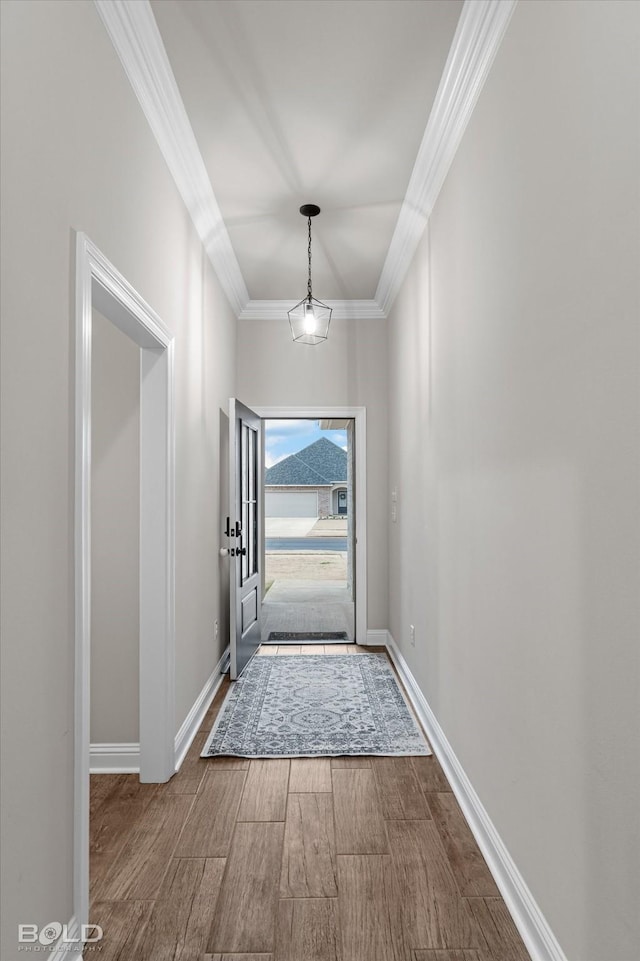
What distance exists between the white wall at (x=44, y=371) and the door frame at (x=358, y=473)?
9.41 ft

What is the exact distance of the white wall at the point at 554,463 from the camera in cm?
117

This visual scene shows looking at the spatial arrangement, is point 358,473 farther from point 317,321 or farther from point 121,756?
point 121,756

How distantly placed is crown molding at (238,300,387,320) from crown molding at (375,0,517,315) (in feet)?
3.85

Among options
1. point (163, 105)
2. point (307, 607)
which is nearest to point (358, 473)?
point (307, 607)

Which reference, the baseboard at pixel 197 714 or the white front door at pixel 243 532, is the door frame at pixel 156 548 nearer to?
the baseboard at pixel 197 714

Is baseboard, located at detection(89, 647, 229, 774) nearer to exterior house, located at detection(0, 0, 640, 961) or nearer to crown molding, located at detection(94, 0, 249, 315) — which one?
exterior house, located at detection(0, 0, 640, 961)

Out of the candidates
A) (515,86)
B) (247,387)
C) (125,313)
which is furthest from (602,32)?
(247,387)

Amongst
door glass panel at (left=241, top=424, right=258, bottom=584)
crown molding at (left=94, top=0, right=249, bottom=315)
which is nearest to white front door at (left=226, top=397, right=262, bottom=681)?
door glass panel at (left=241, top=424, right=258, bottom=584)

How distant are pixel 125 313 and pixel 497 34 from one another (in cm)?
155

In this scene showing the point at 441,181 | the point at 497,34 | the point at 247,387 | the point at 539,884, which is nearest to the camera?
the point at 539,884

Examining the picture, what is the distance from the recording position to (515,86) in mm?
1775

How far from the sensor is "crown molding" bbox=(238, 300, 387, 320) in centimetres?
486

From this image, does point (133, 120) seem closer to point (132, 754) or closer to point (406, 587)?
point (132, 754)

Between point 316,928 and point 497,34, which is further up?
point 497,34
